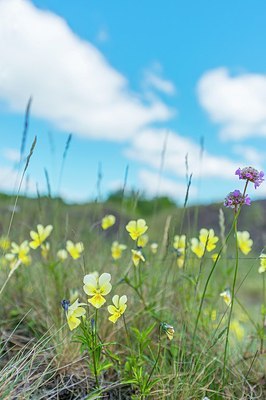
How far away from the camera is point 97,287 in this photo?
1316 millimetres

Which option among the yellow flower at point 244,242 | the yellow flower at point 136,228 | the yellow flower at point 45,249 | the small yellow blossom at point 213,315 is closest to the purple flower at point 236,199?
the yellow flower at point 136,228

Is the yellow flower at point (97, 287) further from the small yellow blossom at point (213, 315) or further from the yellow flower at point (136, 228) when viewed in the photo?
the small yellow blossom at point (213, 315)

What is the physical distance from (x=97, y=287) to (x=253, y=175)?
0.51 meters

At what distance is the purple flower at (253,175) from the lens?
1358 millimetres

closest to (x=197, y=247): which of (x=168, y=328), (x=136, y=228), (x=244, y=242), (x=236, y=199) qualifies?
(x=244, y=242)

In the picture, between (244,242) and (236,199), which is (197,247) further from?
(236,199)

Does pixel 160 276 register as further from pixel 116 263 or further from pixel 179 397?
pixel 179 397

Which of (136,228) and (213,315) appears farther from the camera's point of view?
(213,315)

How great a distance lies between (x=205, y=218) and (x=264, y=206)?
1.65 metres

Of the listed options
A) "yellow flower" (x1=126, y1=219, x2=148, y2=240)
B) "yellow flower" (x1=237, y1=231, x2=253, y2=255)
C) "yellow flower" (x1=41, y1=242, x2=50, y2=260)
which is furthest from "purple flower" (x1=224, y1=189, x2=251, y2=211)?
"yellow flower" (x1=41, y1=242, x2=50, y2=260)

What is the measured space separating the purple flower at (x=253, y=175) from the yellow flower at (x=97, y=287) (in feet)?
1.50

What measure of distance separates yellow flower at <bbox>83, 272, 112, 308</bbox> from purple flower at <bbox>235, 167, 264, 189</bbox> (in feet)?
1.50

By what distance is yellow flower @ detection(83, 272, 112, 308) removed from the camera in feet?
4.24

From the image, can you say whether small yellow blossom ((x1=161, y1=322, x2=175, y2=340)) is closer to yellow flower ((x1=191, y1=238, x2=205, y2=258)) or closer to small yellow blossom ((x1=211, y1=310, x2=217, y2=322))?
yellow flower ((x1=191, y1=238, x2=205, y2=258))
